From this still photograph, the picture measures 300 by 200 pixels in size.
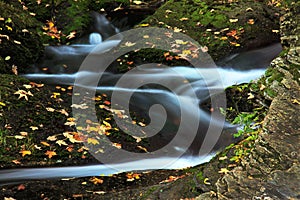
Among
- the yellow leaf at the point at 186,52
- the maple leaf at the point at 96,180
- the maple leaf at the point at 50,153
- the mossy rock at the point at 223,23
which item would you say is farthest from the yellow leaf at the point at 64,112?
the mossy rock at the point at 223,23

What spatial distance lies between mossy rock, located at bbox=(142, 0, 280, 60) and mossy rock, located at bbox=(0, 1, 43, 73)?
268cm

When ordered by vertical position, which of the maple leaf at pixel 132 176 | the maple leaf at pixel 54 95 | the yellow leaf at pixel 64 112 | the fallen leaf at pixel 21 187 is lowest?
the maple leaf at pixel 132 176

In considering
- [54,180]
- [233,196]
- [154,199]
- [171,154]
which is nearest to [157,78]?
[171,154]

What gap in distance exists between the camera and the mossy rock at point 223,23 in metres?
8.69

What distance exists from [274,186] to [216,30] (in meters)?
6.77

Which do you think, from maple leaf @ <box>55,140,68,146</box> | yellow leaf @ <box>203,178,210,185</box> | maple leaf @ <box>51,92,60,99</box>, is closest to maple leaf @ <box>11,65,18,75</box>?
maple leaf @ <box>51,92,60,99</box>

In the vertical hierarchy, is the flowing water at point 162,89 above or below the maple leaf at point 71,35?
→ below

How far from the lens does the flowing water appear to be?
5.43 meters

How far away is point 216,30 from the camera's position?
8.96 m

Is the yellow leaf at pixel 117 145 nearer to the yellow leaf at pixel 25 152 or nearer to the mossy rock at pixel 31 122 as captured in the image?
the mossy rock at pixel 31 122

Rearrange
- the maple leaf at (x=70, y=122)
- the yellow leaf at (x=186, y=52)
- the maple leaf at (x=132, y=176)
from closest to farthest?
the maple leaf at (x=132, y=176)
the maple leaf at (x=70, y=122)
the yellow leaf at (x=186, y=52)

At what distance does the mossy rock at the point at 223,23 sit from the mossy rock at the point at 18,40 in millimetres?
2680

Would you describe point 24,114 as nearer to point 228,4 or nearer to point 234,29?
point 234,29

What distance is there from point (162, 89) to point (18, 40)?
2.91 metres
